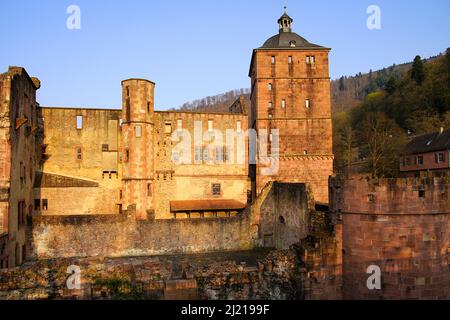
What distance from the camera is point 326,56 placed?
30719 mm

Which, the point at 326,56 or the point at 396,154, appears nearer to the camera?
the point at 326,56

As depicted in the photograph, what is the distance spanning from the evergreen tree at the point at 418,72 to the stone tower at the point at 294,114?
105ft

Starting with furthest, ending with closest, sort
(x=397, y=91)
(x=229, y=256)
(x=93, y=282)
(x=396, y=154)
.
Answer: (x=397, y=91) < (x=396, y=154) < (x=229, y=256) < (x=93, y=282)

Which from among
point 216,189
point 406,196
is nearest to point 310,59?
point 216,189

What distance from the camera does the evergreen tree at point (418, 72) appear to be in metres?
55.3

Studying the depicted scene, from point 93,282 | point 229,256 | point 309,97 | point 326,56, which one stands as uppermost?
point 326,56

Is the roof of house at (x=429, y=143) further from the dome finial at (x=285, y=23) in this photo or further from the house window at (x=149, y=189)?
the house window at (x=149, y=189)

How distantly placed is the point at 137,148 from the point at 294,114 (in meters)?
12.5

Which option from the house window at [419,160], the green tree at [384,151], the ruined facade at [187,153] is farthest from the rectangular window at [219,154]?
the house window at [419,160]
